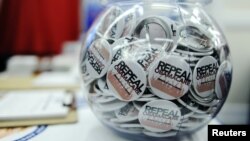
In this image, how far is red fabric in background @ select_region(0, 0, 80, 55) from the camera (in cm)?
107

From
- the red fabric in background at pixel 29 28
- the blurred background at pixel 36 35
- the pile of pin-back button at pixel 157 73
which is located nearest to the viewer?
the pile of pin-back button at pixel 157 73

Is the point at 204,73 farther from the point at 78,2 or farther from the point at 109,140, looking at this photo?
the point at 78,2

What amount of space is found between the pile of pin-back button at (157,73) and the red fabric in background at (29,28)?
0.87 meters

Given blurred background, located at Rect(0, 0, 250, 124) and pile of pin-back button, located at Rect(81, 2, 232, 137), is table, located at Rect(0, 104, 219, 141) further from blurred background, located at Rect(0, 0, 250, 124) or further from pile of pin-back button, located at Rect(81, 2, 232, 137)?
blurred background, located at Rect(0, 0, 250, 124)

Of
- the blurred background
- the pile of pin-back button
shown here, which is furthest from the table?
the blurred background

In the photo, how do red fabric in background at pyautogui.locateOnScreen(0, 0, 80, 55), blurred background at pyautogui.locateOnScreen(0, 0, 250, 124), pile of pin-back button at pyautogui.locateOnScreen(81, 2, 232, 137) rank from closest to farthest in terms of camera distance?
pile of pin-back button at pyautogui.locateOnScreen(81, 2, 232, 137) < blurred background at pyautogui.locateOnScreen(0, 0, 250, 124) < red fabric in background at pyautogui.locateOnScreen(0, 0, 80, 55)

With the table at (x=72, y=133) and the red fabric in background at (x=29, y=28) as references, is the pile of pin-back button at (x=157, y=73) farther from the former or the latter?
the red fabric in background at (x=29, y=28)

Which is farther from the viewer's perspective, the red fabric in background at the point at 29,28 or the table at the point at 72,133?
the red fabric in background at the point at 29,28

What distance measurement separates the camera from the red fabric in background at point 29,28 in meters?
1.07

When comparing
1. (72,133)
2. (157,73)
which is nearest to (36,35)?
(72,133)

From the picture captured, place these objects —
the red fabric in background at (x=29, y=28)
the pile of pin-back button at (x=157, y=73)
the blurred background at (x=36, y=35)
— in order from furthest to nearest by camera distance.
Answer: the red fabric in background at (x=29, y=28) → the blurred background at (x=36, y=35) → the pile of pin-back button at (x=157, y=73)

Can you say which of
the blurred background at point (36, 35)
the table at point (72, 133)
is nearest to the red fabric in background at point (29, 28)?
the blurred background at point (36, 35)

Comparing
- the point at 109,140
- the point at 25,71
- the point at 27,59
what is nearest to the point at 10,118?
the point at 109,140

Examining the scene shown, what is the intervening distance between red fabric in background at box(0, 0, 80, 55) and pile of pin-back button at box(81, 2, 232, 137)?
2.86 ft
